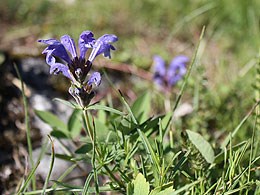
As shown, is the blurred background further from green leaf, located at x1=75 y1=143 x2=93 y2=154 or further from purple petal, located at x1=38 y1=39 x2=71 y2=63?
purple petal, located at x1=38 y1=39 x2=71 y2=63

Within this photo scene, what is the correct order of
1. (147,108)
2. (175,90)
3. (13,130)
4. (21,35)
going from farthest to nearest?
(21,35), (175,90), (13,130), (147,108)

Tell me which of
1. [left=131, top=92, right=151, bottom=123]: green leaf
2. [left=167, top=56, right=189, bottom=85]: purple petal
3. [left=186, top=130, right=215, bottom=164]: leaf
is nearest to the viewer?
[left=186, top=130, right=215, bottom=164]: leaf

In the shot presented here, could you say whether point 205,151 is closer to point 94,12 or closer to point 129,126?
point 129,126

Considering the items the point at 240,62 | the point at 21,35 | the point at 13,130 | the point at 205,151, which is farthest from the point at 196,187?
the point at 21,35

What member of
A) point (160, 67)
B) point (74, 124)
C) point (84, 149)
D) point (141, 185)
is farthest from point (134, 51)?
point (141, 185)

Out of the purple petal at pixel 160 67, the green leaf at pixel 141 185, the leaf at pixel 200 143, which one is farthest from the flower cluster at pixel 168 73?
the green leaf at pixel 141 185

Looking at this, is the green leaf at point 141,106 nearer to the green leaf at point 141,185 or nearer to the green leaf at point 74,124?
the green leaf at point 74,124

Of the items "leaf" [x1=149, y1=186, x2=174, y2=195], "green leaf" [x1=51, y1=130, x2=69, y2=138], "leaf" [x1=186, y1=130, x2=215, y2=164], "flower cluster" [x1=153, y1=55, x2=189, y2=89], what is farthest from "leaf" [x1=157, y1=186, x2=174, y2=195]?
"flower cluster" [x1=153, y1=55, x2=189, y2=89]
